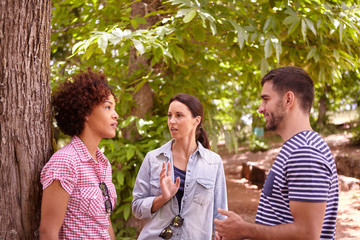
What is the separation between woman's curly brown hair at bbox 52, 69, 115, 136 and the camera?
2.02m

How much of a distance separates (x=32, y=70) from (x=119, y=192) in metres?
2.54

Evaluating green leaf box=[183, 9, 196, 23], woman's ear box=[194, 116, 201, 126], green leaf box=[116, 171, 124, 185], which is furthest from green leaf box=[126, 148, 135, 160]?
green leaf box=[183, 9, 196, 23]

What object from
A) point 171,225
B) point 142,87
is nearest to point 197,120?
point 171,225

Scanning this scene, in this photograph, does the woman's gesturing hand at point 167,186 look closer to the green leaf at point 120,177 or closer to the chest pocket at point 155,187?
the chest pocket at point 155,187

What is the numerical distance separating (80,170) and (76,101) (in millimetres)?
376

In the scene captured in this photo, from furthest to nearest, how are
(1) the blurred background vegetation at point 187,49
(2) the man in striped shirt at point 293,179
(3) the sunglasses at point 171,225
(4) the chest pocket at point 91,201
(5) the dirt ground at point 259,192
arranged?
(5) the dirt ground at point 259,192 → (1) the blurred background vegetation at point 187,49 → (3) the sunglasses at point 171,225 → (4) the chest pocket at point 91,201 → (2) the man in striped shirt at point 293,179

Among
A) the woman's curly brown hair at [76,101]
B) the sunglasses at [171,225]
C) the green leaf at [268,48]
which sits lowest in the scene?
the sunglasses at [171,225]

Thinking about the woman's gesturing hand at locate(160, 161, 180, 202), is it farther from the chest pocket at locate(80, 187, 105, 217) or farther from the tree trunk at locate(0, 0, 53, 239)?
the tree trunk at locate(0, 0, 53, 239)

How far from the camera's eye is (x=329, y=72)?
4.15m

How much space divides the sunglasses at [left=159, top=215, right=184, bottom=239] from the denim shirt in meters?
0.02

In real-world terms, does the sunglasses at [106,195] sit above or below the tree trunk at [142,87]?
below

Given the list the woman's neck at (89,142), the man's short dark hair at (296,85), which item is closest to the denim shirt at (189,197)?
the woman's neck at (89,142)

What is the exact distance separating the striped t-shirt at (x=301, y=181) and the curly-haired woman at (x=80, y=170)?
0.79 meters

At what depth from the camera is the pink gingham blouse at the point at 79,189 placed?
1.77 m
